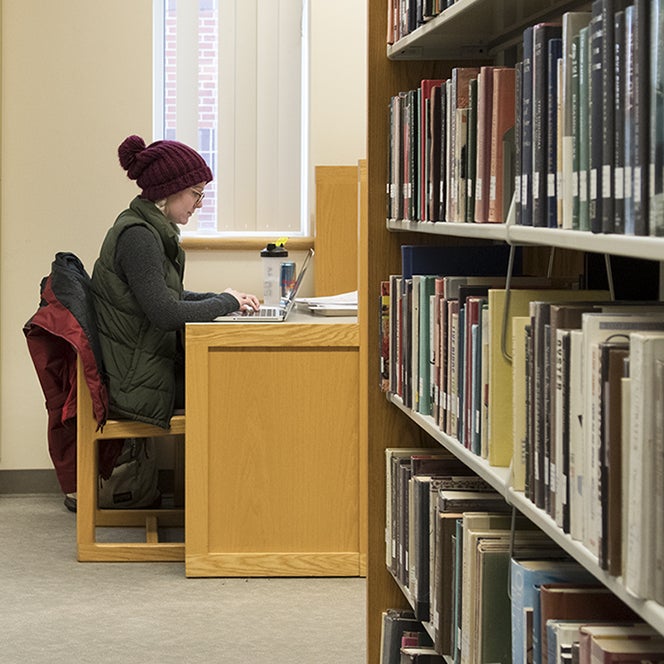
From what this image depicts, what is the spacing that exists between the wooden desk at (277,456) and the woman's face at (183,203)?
0.50 meters

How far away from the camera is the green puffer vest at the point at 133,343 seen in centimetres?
374

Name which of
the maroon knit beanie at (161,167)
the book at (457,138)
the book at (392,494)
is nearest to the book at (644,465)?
the book at (457,138)

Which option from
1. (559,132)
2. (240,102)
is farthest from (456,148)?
(240,102)

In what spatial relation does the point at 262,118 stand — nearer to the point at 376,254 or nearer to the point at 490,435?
the point at 376,254

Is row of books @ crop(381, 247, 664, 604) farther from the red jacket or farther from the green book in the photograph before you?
the red jacket

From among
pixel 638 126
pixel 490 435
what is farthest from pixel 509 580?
pixel 638 126

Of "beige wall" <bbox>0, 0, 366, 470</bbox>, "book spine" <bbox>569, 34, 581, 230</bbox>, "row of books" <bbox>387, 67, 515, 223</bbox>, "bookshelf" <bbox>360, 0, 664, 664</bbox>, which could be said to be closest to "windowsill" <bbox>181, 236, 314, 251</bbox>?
"beige wall" <bbox>0, 0, 366, 470</bbox>

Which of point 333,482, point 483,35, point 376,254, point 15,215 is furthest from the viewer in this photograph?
point 15,215

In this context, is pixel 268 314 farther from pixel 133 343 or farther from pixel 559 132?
pixel 559 132

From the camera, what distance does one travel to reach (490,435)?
1.73 m

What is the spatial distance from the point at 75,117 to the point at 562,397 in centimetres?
357

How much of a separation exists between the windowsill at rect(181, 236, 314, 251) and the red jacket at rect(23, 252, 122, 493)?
84 centimetres

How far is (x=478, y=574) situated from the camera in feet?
5.94

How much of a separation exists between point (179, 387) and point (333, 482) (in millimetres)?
606
